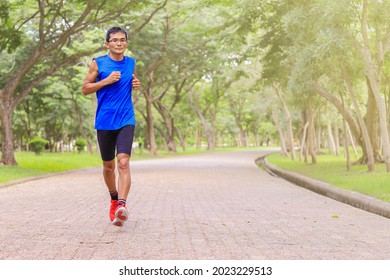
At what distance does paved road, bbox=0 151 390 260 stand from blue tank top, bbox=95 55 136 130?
1.22 metres

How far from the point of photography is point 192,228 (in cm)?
625

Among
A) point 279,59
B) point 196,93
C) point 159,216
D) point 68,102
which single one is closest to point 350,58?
point 279,59

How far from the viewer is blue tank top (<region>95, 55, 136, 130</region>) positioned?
5.92m

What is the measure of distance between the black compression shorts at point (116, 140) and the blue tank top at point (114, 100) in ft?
Result: 0.23

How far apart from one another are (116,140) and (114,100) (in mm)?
449

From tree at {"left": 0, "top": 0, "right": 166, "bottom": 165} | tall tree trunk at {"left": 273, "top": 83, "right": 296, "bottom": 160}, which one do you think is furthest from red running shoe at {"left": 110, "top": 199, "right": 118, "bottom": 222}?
tall tree trunk at {"left": 273, "top": 83, "right": 296, "bottom": 160}

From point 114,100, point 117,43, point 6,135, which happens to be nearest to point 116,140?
point 114,100

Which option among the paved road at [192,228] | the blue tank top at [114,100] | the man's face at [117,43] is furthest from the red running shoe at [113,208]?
the man's face at [117,43]

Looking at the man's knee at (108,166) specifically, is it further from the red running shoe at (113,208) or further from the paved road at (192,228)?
the paved road at (192,228)

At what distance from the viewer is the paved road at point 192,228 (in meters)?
4.79

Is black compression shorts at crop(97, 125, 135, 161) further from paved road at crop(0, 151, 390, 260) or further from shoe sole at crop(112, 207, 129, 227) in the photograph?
paved road at crop(0, 151, 390, 260)

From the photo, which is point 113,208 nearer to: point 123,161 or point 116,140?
point 123,161

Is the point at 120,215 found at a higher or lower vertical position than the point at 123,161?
lower

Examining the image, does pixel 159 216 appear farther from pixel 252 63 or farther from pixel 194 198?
pixel 252 63
